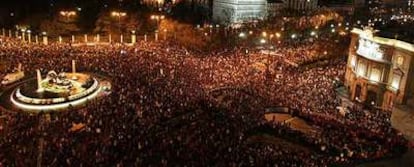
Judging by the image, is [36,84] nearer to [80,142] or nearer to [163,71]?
[163,71]

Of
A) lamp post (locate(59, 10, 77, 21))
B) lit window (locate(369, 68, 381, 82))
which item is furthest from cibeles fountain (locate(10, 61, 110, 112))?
lamp post (locate(59, 10, 77, 21))

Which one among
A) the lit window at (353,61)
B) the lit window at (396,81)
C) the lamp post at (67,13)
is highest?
the lamp post at (67,13)

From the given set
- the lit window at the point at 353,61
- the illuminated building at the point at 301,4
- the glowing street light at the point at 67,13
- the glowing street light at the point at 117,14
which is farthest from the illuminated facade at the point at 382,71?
the glowing street light at the point at 67,13

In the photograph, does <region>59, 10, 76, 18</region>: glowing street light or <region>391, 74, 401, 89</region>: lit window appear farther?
<region>59, 10, 76, 18</region>: glowing street light

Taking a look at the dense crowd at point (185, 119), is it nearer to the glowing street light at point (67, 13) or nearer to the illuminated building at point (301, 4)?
the glowing street light at point (67, 13)

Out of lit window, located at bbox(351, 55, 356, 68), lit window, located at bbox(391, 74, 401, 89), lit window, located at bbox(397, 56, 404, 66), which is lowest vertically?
lit window, located at bbox(391, 74, 401, 89)

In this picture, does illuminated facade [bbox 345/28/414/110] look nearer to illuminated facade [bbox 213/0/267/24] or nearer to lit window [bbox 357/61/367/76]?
lit window [bbox 357/61/367/76]
